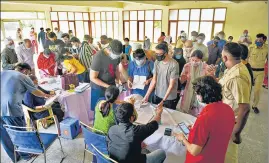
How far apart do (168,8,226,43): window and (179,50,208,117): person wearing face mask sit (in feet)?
24.3

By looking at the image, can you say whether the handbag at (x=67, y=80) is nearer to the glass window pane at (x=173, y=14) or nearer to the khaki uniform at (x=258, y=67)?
the khaki uniform at (x=258, y=67)

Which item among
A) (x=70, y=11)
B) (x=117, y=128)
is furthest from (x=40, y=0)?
(x=117, y=128)

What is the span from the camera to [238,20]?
9.03 metres

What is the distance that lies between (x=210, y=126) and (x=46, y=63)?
405cm

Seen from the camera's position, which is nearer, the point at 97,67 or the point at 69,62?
the point at 97,67

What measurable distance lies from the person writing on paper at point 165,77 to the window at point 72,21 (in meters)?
12.7

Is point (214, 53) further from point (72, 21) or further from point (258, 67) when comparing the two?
point (72, 21)

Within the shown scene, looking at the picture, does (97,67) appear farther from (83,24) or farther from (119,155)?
(83,24)

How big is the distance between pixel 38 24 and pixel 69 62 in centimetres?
1074

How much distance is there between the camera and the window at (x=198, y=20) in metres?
9.68

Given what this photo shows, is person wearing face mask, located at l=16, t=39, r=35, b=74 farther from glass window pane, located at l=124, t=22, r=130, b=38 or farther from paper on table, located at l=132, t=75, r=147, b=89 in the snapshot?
glass window pane, located at l=124, t=22, r=130, b=38

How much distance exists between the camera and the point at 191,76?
3.43 metres

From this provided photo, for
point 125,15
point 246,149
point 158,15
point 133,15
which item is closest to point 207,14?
point 158,15

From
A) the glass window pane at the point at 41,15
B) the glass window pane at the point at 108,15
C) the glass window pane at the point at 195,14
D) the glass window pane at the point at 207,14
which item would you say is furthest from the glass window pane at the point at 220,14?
the glass window pane at the point at 41,15
